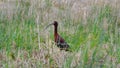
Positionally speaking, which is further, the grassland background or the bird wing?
the bird wing

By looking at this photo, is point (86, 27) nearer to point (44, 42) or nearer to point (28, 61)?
point (44, 42)

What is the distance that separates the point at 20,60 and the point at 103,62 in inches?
35.5

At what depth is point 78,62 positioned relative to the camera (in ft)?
16.5

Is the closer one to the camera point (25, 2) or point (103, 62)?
point (103, 62)

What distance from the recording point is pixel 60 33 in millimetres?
6656

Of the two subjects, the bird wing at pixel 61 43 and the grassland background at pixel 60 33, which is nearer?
the grassland background at pixel 60 33

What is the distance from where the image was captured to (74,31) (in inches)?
257

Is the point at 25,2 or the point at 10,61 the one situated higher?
the point at 25,2

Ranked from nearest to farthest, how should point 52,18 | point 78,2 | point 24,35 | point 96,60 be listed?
point 96,60 → point 24,35 → point 52,18 → point 78,2

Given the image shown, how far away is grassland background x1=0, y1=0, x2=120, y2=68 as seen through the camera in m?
5.07

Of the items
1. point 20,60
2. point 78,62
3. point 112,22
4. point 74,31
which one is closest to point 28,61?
point 20,60

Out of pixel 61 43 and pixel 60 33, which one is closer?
pixel 61 43

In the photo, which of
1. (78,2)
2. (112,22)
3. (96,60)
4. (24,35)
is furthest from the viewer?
(78,2)

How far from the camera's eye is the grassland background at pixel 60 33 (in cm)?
507
